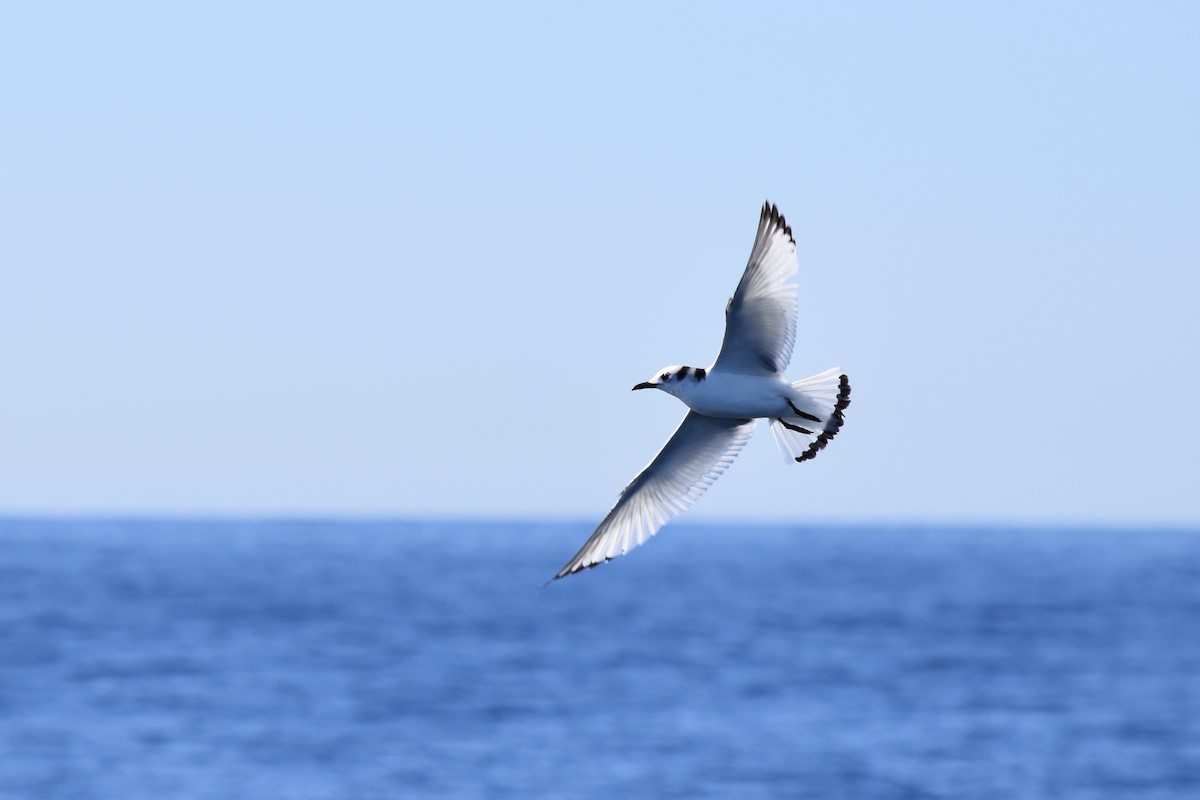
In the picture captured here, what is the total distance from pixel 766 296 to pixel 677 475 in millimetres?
2198

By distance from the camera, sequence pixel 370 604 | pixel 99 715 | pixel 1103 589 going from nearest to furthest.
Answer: pixel 99 715, pixel 370 604, pixel 1103 589

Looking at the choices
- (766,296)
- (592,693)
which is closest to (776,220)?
(766,296)

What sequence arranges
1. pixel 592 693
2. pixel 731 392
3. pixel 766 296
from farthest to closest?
1. pixel 592 693
2. pixel 731 392
3. pixel 766 296

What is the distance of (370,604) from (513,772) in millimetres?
50089

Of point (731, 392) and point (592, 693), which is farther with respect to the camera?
point (592, 693)

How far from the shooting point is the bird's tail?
14.4 m

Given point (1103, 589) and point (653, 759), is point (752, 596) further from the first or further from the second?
point (653, 759)

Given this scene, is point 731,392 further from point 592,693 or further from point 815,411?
point 592,693

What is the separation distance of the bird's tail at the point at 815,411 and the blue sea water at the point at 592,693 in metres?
26.1

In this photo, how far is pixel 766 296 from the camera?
14.2 m

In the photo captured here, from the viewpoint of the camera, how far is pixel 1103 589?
114 metres

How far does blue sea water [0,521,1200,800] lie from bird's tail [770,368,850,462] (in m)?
26.1

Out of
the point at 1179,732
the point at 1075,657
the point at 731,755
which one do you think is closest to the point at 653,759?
the point at 731,755

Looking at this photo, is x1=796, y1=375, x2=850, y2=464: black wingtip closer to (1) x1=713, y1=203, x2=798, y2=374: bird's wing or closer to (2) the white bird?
(2) the white bird
